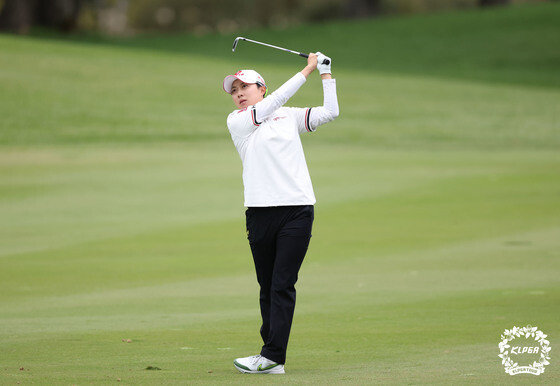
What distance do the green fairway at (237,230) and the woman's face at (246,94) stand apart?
5.52ft

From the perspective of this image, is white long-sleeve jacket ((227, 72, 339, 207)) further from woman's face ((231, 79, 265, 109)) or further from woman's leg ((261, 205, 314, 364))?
woman's face ((231, 79, 265, 109))

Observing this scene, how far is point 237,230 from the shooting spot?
13.6 m

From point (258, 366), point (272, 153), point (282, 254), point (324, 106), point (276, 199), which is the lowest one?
point (258, 366)

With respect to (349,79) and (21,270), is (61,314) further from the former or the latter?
(349,79)

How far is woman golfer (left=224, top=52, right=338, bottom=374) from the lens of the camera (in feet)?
19.4

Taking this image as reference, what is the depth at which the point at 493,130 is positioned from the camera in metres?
28.0

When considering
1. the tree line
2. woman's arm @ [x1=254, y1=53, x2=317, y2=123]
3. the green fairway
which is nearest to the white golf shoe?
the green fairway

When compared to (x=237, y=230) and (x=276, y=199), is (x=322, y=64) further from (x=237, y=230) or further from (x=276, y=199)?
(x=237, y=230)

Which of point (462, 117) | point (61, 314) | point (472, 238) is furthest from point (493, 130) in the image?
point (61, 314)

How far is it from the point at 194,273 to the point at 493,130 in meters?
19.2

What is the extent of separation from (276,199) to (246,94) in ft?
2.68

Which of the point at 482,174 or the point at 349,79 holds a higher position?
the point at 349,79

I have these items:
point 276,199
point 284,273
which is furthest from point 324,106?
point 284,273

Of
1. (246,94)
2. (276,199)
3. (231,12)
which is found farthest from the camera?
(231,12)
